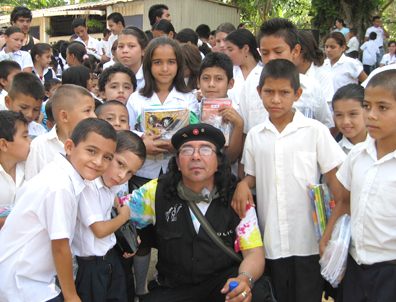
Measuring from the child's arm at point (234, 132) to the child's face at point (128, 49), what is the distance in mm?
1698

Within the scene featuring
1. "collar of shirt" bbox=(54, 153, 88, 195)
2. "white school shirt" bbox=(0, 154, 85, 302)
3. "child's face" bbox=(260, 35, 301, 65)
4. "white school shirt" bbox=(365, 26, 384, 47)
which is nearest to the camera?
"white school shirt" bbox=(0, 154, 85, 302)

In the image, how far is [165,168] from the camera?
3.18 metres

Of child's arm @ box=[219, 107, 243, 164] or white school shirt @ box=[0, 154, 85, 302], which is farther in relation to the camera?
Result: child's arm @ box=[219, 107, 243, 164]

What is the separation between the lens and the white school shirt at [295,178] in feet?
8.14

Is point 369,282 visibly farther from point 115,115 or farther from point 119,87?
point 119,87

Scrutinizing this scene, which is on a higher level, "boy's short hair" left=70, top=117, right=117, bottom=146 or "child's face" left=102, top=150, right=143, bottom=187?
"boy's short hair" left=70, top=117, right=117, bottom=146

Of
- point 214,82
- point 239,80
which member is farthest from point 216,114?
point 239,80

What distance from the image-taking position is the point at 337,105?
10.0 ft

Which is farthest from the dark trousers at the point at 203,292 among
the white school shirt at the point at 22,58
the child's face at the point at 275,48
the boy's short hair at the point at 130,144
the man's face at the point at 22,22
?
the man's face at the point at 22,22

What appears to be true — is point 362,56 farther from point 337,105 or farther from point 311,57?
point 337,105

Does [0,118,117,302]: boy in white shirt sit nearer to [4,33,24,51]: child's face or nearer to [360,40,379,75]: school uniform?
[4,33,24,51]: child's face

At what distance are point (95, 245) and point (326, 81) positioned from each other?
322cm

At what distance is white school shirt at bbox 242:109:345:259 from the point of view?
A: 8.14 ft

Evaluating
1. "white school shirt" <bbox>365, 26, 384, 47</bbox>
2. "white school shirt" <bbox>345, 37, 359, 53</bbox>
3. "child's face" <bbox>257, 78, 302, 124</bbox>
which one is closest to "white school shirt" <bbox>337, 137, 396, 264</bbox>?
"child's face" <bbox>257, 78, 302, 124</bbox>
